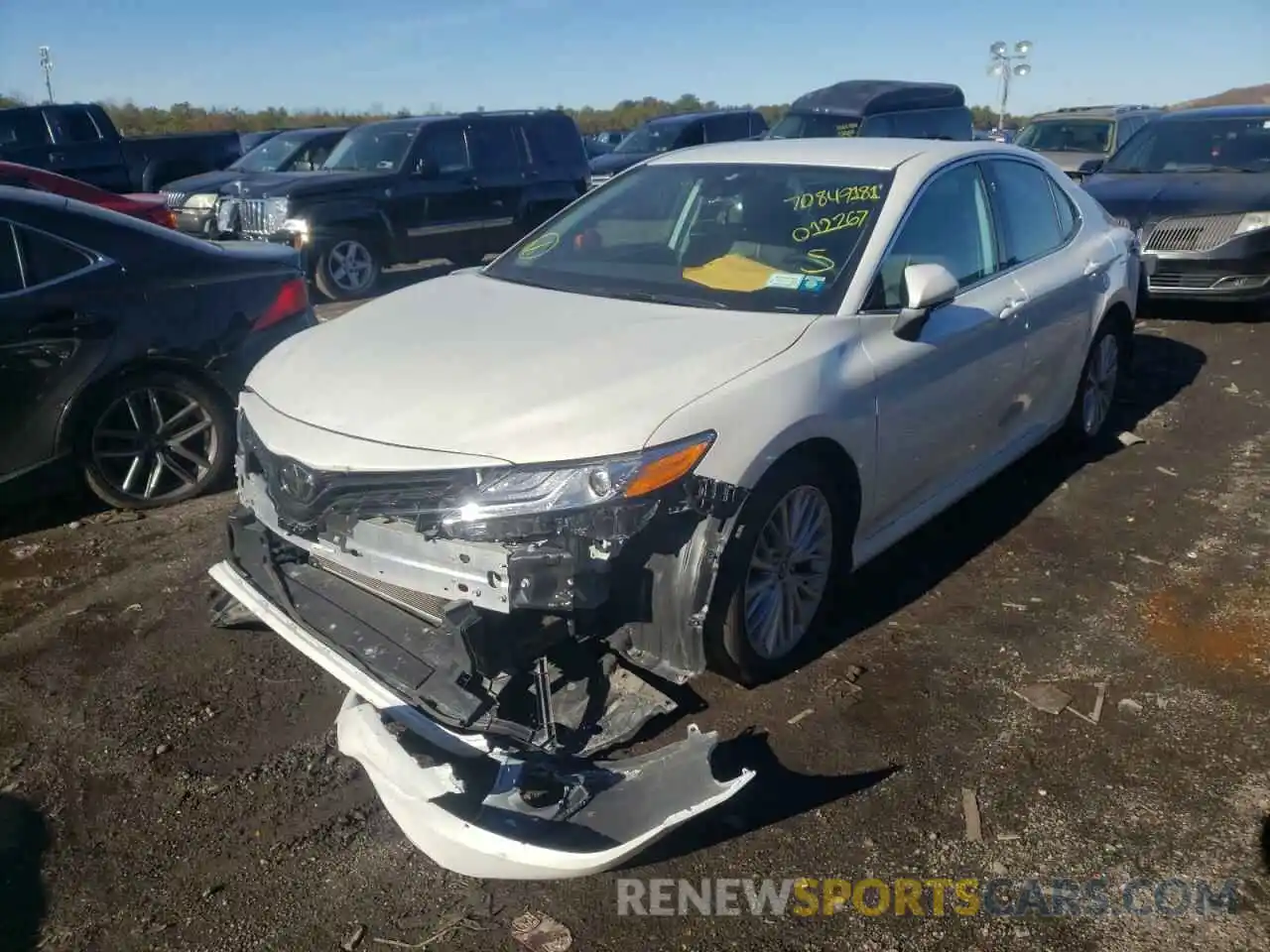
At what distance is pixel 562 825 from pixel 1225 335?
812 cm

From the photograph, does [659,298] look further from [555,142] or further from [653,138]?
[653,138]

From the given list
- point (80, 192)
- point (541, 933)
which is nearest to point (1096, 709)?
point (541, 933)

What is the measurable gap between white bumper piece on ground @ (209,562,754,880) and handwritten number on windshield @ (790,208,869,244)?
2021 millimetres

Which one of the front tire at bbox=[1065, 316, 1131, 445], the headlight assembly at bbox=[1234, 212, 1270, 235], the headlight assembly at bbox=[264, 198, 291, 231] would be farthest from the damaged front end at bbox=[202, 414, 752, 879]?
the headlight assembly at bbox=[264, 198, 291, 231]

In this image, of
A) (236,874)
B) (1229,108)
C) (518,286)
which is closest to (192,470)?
(518,286)

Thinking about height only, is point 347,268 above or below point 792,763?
above

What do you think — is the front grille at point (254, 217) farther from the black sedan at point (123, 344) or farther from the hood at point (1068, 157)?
the hood at point (1068, 157)

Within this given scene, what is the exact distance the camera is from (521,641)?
2.81 metres

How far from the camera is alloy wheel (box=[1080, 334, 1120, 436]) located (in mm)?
5547

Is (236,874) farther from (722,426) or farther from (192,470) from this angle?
(192,470)

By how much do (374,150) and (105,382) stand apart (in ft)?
24.9

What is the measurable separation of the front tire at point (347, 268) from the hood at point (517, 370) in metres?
7.26

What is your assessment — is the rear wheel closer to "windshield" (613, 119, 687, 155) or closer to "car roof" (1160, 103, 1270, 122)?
"car roof" (1160, 103, 1270, 122)

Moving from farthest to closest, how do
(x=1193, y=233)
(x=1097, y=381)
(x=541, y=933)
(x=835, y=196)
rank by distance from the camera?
(x=1193, y=233) < (x=1097, y=381) < (x=835, y=196) < (x=541, y=933)
